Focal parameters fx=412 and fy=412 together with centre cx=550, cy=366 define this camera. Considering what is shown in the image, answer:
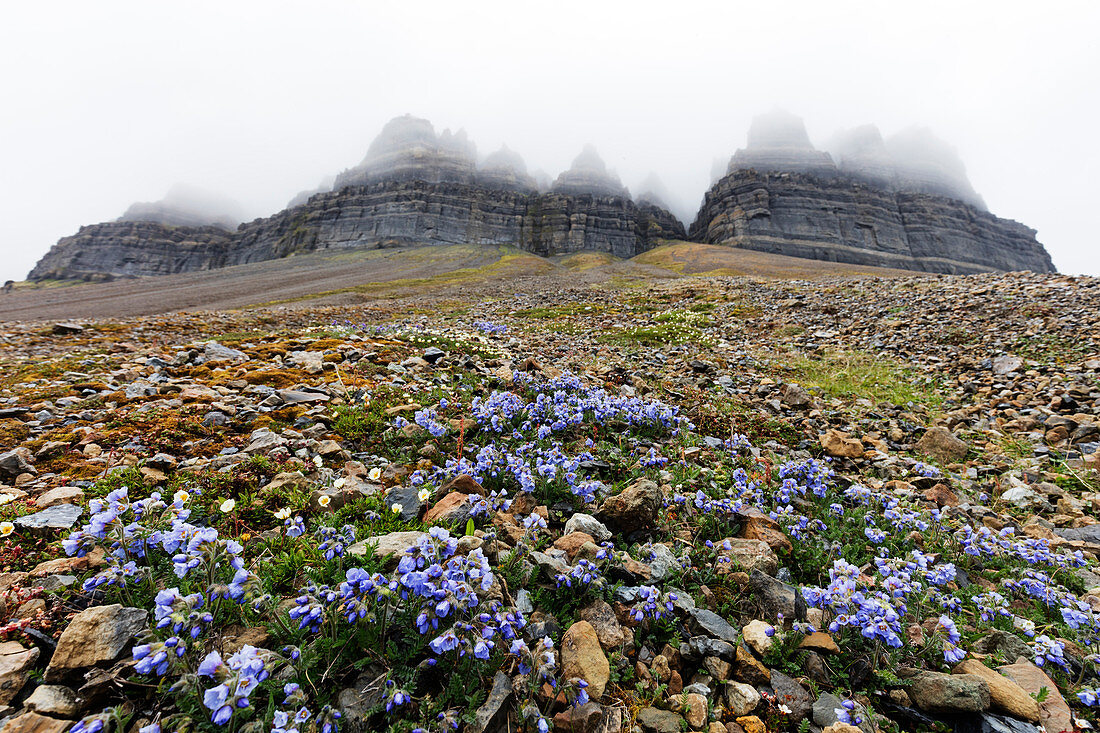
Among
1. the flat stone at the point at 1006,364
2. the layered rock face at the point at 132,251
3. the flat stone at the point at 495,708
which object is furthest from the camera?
the layered rock face at the point at 132,251

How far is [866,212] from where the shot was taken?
420 ft

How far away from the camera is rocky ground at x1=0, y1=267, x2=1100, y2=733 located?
229 cm

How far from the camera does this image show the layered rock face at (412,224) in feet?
422

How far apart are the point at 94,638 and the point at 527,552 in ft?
8.21

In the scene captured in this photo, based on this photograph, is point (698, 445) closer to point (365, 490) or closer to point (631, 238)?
point (365, 490)

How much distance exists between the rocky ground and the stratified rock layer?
130 m

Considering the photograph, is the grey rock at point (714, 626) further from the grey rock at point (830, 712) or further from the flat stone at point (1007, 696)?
the flat stone at point (1007, 696)

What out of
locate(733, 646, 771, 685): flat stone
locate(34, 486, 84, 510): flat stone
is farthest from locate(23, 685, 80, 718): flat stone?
locate(733, 646, 771, 685): flat stone

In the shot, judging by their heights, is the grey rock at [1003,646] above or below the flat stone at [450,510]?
below

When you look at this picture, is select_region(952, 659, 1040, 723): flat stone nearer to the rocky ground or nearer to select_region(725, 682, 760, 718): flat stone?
the rocky ground

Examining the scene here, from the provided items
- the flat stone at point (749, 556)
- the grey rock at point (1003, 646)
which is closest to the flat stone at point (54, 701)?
the flat stone at point (749, 556)

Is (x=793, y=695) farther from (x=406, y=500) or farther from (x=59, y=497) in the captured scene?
(x=59, y=497)

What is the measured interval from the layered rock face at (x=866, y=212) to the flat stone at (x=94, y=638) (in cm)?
13632

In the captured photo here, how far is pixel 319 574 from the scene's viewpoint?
113 inches
